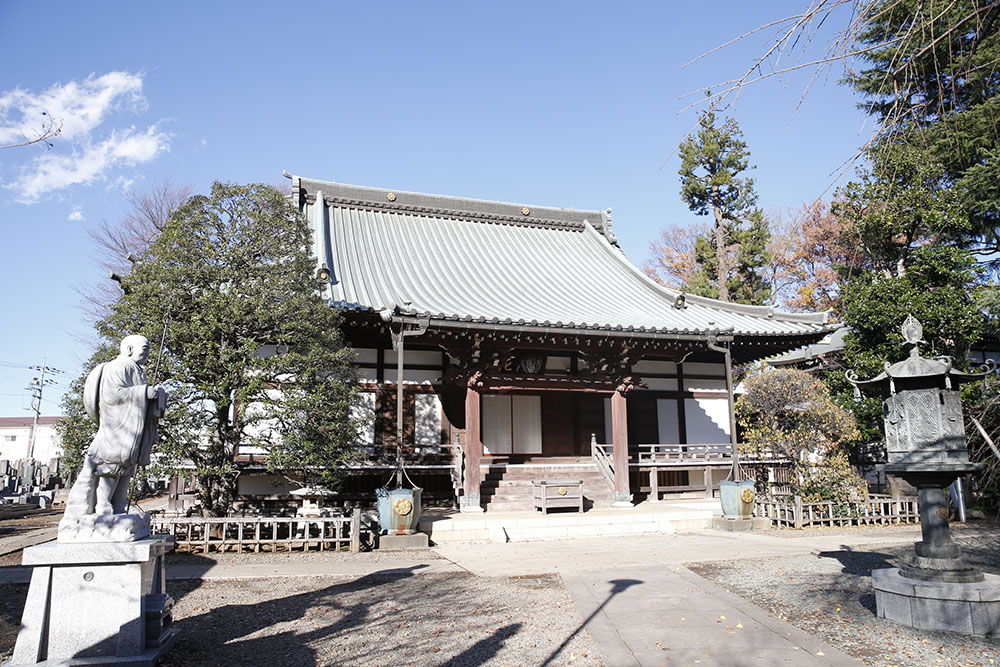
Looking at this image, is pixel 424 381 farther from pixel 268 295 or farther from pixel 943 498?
pixel 943 498

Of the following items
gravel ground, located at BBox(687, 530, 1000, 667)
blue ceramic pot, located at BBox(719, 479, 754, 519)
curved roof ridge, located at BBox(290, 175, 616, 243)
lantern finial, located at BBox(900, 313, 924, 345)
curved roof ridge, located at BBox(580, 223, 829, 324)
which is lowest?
gravel ground, located at BBox(687, 530, 1000, 667)

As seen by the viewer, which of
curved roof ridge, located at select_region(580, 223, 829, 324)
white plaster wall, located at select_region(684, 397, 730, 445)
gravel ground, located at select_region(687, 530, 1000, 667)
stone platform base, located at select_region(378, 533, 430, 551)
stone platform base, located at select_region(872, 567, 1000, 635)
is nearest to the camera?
gravel ground, located at select_region(687, 530, 1000, 667)

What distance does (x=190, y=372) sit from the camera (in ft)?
31.1

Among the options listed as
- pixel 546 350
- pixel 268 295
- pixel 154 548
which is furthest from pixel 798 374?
pixel 154 548

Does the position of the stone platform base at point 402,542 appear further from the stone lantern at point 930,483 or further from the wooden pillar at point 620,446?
the stone lantern at point 930,483

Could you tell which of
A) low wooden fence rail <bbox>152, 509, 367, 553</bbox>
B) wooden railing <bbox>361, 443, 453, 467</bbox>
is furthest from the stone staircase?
low wooden fence rail <bbox>152, 509, 367, 553</bbox>

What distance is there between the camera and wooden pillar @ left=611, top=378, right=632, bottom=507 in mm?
13680

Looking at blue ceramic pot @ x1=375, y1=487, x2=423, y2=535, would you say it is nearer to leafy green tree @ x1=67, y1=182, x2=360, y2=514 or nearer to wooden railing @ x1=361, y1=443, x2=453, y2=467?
leafy green tree @ x1=67, y1=182, x2=360, y2=514

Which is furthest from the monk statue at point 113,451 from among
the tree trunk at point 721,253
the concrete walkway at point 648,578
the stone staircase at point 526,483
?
the tree trunk at point 721,253

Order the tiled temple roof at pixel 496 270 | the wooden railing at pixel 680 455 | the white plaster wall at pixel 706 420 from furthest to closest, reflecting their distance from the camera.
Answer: the white plaster wall at pixel 706 420 < the wooden railing at pixel 680 455 < the tiled temple roof at pixel 496 270

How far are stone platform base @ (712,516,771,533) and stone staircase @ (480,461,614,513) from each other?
2572mm

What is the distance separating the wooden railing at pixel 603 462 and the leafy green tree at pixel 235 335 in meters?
6.24

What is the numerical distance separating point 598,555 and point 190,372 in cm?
684

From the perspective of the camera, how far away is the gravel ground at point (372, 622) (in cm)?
503
